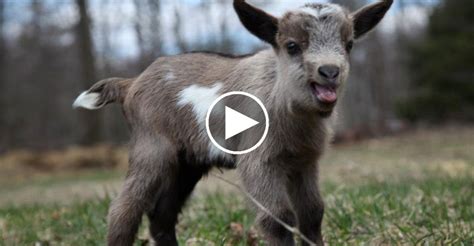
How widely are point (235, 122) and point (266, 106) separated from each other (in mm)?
274

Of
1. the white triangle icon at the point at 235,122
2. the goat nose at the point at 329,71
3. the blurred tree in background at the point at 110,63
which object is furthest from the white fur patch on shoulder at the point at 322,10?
the blurred tree in background at the point at 110,63

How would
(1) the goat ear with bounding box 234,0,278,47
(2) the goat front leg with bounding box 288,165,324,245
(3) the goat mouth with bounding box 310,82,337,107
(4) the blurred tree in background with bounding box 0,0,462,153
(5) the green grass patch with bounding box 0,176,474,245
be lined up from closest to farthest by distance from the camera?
(3) the goat mouth with bounding box 310,82,337,107
(1) the goat ear with bounding box 234,0,278,47
(2) the goat front leg with bounding box 288,165,324,245
(5) the green grass patch with bounding box 0,176,474,245
(4) the blurred tree in background with bounding box 0,0,462,153

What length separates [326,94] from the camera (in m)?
3.68

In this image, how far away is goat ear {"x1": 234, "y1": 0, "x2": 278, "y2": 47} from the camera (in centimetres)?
393

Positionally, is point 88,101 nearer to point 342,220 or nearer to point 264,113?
point 264,113

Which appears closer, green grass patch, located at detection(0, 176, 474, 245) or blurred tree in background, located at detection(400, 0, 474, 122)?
green grass patch, located at detection(0, 176, 474, 245)

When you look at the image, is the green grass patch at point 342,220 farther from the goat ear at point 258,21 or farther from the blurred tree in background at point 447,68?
the blurred tree in background at point 447,68

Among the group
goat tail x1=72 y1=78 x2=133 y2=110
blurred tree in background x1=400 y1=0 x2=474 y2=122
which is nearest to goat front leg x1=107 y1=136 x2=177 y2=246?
goat tail x1=72 y1=78 x2=133 y2=110

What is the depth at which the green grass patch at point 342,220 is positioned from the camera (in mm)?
4891

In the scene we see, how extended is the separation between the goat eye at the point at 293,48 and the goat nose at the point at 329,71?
0.29 metres

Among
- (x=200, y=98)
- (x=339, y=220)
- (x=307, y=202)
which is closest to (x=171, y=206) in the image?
(x=200, y=98)

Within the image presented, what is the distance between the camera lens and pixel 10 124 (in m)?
33.0

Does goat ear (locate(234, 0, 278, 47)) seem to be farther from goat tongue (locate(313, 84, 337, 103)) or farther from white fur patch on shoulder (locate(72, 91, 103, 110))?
white fur patch on shoulder (locate(72, 91, 103, 110))

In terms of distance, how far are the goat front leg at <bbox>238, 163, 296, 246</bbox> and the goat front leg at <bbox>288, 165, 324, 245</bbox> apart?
0.24 meters
